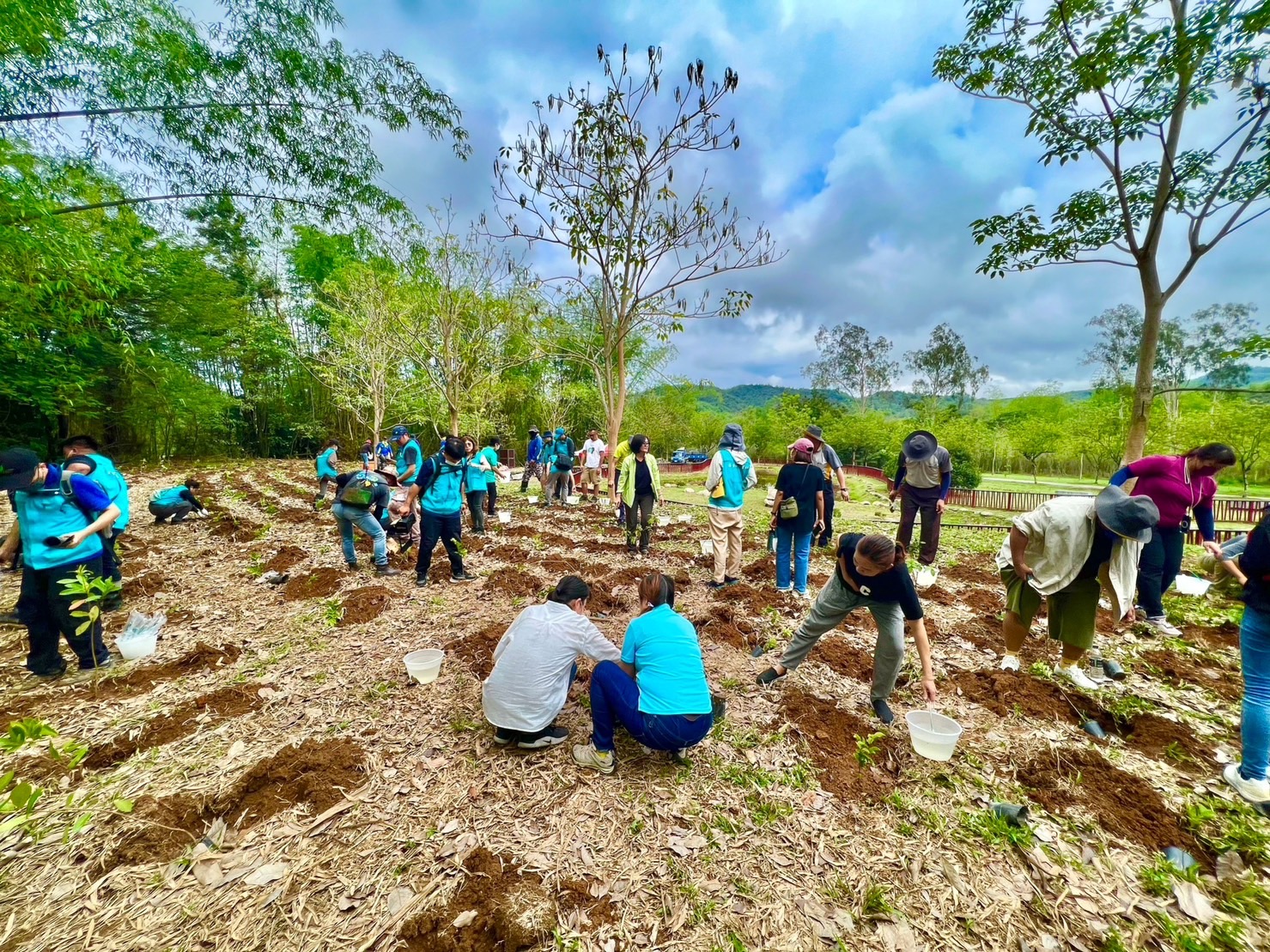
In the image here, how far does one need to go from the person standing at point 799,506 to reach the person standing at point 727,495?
0.42 metres

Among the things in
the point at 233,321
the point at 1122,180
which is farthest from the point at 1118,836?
the point at 233,321

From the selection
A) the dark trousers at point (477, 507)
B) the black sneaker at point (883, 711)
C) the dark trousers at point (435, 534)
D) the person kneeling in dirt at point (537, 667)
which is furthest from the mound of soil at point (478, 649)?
the dark trousers at point (477, 507)

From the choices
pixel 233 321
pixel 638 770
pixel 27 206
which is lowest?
pixel 638 770

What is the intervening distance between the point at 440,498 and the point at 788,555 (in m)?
4.02

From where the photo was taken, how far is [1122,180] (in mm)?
6367

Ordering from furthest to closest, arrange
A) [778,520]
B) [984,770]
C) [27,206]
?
[778,520] → [27,206] → [984,770]

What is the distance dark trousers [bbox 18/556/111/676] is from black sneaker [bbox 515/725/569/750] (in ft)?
10.9

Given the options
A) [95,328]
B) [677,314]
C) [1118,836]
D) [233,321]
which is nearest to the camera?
[1118,836]

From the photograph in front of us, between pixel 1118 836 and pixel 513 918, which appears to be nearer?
pixel 513 918

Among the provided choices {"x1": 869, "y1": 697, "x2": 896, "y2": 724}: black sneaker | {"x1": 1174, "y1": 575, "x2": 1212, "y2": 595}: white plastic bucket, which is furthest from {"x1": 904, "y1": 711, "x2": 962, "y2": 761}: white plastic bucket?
{"x1": 1174, "y1": 575, "x2": 1212, "y2": 595}: white plastic bucket

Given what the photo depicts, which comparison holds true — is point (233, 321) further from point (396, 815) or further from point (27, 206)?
point (396, 815)

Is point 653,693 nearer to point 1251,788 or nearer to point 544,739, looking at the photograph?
point 544,739

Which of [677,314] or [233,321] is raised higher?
[233,321]

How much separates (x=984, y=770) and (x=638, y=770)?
203cm
